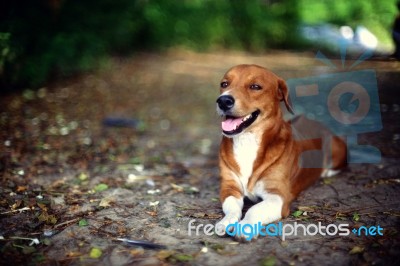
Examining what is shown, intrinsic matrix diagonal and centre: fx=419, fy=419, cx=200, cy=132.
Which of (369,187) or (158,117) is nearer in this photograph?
(369,187)

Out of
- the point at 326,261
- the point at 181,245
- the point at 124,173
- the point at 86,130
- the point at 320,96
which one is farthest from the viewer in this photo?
the point at 320,96

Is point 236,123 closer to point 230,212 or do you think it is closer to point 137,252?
point 230,212

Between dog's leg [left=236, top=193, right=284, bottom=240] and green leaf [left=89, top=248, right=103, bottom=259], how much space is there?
3.59 feet

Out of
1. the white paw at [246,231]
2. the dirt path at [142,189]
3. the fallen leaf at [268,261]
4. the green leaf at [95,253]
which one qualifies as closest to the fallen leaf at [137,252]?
the dirt path at [142,189]

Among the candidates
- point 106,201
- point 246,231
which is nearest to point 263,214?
point 246,231

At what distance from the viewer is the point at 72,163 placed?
5594 mm

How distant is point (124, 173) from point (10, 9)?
5318 mm

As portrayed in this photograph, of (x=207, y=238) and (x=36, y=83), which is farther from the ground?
(x=36, y=83)

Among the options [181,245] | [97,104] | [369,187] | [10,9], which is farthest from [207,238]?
[10,9]

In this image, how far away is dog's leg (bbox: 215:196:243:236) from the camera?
11.4 feet

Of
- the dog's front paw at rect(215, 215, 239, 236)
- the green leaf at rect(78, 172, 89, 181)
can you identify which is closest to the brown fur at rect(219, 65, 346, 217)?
the dog's front paw at rect(215, 215, 239, 236)

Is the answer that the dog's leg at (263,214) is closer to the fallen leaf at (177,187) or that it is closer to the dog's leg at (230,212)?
the dog's leg at (230,212)

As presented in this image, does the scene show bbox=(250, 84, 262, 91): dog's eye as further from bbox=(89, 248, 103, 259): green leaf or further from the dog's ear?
bbox=(89, 248, 103, 259): green leaf

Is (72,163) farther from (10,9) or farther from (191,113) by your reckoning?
(10,9)
